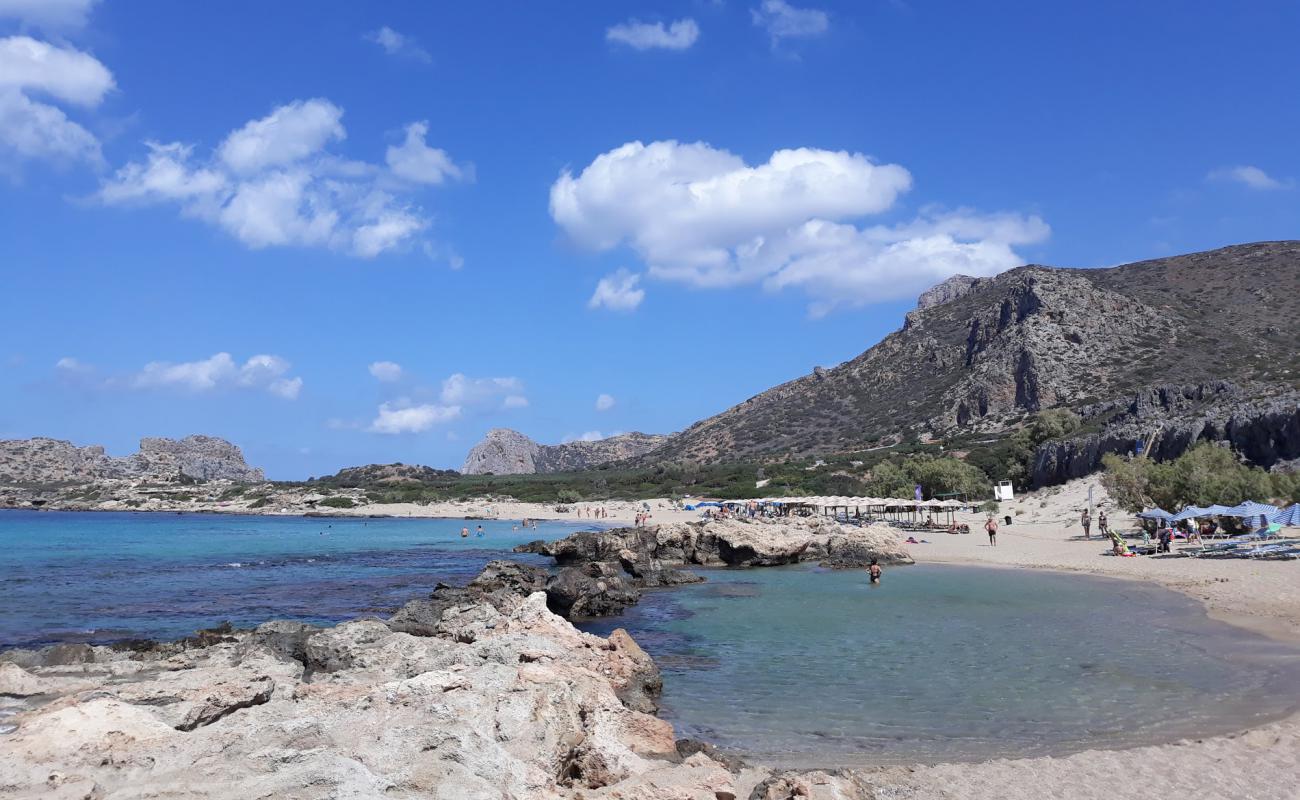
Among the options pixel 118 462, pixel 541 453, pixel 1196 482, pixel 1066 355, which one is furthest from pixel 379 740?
pixel 541 453

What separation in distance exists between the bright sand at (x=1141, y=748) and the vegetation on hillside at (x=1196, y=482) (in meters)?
2.45

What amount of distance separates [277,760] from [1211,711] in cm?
1069

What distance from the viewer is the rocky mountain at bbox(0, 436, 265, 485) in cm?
11681

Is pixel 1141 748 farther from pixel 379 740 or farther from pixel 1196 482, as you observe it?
pixel 1196 482

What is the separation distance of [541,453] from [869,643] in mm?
177221

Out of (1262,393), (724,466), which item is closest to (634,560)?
(1262,393)

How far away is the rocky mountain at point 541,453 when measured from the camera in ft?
572

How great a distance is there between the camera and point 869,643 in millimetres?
15602

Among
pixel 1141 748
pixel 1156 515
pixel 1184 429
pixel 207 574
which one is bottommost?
pixel 207 574

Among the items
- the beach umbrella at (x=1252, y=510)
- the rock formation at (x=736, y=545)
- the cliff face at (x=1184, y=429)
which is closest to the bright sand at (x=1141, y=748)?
the rock formation at (x=736, y=545)

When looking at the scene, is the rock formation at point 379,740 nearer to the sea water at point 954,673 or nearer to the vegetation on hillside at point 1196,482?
the sea water at point 954,673

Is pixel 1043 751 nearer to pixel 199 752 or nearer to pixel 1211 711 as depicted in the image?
pixel 1211 711

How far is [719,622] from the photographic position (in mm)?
18719

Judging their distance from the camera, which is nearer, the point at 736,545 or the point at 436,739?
the point at 436,739
